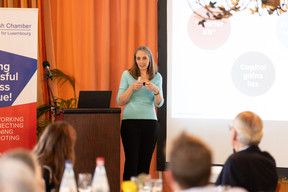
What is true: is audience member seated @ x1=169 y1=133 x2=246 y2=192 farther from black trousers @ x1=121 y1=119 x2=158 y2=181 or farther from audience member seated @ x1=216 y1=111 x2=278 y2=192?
black trousers @ x1=121 y1=119 x2=158 y2=181

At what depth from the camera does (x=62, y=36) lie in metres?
5.11

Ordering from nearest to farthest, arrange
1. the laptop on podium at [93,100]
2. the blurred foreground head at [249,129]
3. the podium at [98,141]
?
the blurred foreground head at [249,129], the podium at [98,141], the laptop on podium at [93,100]

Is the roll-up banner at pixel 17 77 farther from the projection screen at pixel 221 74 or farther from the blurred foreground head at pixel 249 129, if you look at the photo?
the blurred foreground head at pixel 249 129

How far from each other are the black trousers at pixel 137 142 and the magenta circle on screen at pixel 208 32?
4.21 feet

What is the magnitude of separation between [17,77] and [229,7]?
252cm

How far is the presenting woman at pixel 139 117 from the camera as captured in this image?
13.0 feet

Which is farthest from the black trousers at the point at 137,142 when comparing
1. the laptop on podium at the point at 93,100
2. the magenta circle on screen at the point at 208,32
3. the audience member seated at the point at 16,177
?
the audience member seated at the point at 16,177

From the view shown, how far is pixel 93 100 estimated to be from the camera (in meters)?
3.93

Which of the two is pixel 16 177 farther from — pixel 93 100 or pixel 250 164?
pixel 93 100

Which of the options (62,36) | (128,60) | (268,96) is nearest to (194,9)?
(128,60)

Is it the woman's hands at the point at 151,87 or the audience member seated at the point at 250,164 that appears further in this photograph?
the woman's hands at the point at 151,87

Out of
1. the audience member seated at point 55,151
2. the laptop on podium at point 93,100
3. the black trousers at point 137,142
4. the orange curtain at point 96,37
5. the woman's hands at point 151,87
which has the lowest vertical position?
the black trousers at point 137,142

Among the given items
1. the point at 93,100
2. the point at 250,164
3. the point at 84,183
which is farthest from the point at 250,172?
the point at 93,100

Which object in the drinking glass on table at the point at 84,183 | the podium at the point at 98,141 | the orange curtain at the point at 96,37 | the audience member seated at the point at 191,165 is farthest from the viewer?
the orange curtain at the point at 96,37
